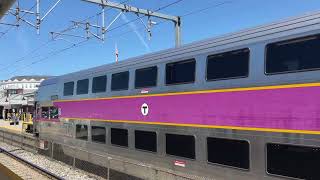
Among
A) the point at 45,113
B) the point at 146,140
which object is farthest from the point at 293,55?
the point at 45,113

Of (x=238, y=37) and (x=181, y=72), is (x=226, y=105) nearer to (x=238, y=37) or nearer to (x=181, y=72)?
(x=238, y=37)

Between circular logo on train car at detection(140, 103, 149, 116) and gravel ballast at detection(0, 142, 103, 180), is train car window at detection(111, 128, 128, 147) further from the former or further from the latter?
gravel ballast at detection(0, 142, 103, 180)

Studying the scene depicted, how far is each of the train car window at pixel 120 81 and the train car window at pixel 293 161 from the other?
642 centimetres

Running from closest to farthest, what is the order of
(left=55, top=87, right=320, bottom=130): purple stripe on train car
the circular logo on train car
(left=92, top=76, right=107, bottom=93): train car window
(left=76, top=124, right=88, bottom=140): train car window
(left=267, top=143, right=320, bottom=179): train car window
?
(left=267, top=143, right=320, bottom=179): train car window
(left=55, top=87, right=320, bottom=130): purple stripe on train car
the circular logo on train car
(left=92, top=76, right=107, bottom=93): train car window
(left=76, top=124, right=88, bottom=140): train car window

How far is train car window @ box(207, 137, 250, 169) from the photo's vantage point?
8.83 metres

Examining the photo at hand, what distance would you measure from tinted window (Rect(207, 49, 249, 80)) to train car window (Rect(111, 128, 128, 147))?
470 centimetres

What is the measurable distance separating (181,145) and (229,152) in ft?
6.62

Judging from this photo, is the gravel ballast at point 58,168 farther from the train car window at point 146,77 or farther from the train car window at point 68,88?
the train car window at point 146,77

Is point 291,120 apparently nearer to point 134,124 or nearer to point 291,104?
point 291,104

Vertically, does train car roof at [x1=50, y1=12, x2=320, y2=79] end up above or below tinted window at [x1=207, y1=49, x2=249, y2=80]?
above

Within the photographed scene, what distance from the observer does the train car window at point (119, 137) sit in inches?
544

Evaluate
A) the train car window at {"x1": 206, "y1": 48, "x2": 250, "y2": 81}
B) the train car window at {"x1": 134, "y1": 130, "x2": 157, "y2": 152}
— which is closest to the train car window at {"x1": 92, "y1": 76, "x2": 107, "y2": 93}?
the train car window at {"x1": 134, "y1": 130, "x2": 157, "y2": 152}

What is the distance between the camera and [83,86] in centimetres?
1708

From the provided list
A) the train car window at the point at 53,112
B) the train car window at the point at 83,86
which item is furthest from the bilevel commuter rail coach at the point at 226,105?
the train car window at the point at 53,112
